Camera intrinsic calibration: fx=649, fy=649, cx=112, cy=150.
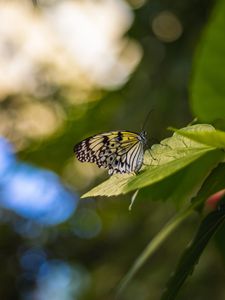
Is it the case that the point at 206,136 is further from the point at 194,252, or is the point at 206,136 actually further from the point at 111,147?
the point at 111,147

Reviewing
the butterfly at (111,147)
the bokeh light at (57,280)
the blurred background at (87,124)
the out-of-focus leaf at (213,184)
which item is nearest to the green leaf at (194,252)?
the out-of-focus leaf at (213,184)

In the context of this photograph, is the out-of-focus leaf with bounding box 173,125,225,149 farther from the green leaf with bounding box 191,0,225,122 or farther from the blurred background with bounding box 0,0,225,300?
the blurred background with bounding box 0,0,225,300

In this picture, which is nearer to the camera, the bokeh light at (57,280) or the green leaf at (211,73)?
the green leaf at (211,73)

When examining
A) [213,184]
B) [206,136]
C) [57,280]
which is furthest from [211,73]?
[57,280]

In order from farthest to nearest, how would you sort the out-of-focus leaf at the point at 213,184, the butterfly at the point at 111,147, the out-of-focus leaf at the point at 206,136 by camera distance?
the butterfly at the point at 111,147
the out-of-focus leaf at the point at 213,184
the out-of-focus leaf at the point at 206,136

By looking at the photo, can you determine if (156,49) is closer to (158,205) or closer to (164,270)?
(158,205)

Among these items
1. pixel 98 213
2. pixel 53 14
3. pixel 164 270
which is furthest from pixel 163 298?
pixel 98 213

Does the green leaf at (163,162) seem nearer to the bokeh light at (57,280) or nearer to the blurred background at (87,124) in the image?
the blurred background at (87,124)
